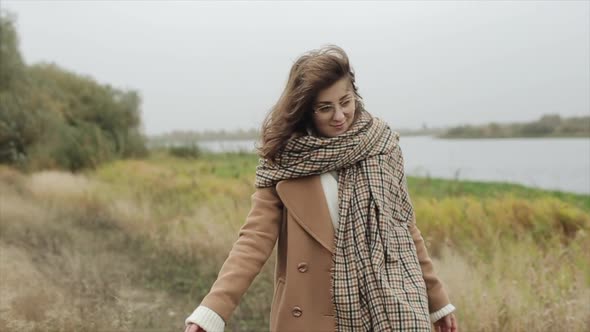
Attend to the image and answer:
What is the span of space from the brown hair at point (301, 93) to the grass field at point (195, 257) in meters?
1.96

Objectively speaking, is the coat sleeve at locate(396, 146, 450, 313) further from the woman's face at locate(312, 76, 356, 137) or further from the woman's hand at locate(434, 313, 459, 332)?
the woman's face at locate(312, 76, 356, 137)

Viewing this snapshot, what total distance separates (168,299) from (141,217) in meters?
2.95

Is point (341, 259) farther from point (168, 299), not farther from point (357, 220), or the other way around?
point (168, 299)

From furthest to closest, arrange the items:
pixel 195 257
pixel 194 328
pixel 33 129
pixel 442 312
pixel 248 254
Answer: pixel 33 129, pixel 195 257, pixel 442 312, pixel 248 254, pixel 194 328

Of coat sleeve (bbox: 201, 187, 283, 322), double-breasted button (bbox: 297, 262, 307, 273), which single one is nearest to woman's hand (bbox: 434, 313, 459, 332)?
double-breasted button (bbox: 297, 262, 307, 273)

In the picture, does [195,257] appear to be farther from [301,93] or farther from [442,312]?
[301,93]

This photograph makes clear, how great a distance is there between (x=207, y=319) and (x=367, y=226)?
61 cm

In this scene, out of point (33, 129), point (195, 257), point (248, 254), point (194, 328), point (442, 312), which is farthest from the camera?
point (33, 129)

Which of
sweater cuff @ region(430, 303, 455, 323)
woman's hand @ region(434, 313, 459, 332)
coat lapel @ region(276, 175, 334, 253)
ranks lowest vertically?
woman's hand @ region(434, 313, 459, 332)

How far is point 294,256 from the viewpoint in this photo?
183 cm

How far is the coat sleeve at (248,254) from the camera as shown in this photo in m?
1.71

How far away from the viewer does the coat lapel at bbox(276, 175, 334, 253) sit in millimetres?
1819

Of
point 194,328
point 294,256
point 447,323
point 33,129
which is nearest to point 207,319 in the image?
point 194,328

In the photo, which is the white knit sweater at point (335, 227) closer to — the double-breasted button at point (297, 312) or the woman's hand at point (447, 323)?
the woman's hand at point (447, 323)
